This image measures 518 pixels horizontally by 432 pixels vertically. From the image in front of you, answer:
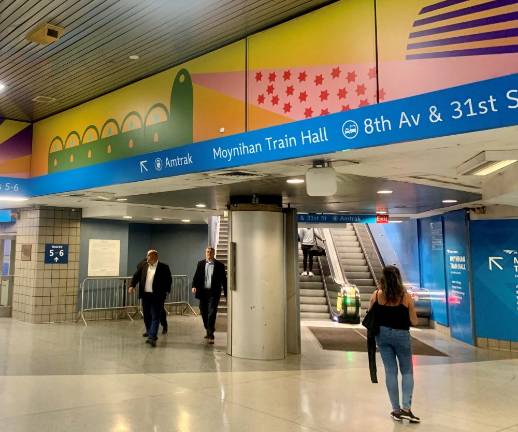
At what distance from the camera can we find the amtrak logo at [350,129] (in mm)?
4045

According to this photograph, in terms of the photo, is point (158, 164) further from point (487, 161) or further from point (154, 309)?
point (487, 161)

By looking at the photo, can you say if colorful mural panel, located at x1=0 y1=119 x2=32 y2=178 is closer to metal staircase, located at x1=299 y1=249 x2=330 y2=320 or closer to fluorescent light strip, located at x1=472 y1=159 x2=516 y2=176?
metal staircase, located at x1=299 y1=249 x2=330 y2=320

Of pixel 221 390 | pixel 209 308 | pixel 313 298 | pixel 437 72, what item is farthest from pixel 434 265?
pixel 437 72

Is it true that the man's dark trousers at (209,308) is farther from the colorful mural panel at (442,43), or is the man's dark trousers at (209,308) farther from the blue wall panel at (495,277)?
the colorful mural panel at (442,43)

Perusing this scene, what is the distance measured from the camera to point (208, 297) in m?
8.15

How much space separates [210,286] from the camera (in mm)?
8109

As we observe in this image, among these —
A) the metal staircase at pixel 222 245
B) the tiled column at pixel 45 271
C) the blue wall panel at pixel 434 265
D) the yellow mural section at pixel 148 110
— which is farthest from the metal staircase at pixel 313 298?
the yellow mural section at pixel 148 110

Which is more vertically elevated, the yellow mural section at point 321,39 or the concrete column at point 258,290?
the yellow mural section at point 321,39

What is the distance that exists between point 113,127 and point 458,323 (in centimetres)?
716

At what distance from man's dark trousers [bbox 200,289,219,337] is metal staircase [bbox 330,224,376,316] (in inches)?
186

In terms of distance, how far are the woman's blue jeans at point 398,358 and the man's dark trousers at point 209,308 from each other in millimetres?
4238

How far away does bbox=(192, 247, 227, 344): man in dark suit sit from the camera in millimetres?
8047

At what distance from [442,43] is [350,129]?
1.00 m

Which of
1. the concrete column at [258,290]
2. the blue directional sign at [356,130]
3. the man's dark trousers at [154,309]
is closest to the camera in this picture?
the blue directional sign at [356,130]
